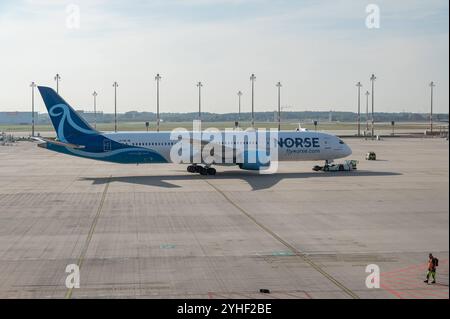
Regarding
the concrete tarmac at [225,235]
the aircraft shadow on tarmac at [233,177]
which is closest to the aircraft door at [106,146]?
the aircraft shadow on tarmac at [233,177]

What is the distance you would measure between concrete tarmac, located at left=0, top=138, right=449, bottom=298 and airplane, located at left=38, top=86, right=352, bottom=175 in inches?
102

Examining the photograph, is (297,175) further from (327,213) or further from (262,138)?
(327,213)

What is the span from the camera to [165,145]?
184 ft

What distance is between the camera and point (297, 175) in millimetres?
56312

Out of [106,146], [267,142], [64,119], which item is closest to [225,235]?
[106,146]

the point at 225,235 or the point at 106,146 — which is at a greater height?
the point at 106,146

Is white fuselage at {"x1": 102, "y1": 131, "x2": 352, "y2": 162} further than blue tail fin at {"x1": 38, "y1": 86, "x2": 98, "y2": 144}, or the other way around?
white fuselage at {"x1": 102, "y1": 131, "x2": 352, "y2": 162}

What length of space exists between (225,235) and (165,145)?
28.1 m

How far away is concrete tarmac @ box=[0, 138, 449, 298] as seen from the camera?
64.9 ft

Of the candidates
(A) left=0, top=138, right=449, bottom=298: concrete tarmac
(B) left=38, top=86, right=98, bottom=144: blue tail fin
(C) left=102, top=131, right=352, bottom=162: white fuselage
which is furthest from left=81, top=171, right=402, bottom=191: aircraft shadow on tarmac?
(B) left=38, top=86, right=98, bottom=144: blue tail fin

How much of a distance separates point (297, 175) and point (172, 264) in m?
34.3

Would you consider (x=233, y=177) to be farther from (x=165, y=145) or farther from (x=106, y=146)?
(x=106, y=146)

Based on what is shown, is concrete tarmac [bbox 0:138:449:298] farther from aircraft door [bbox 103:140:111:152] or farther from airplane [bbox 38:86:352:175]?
aircraft door [bbox 103:140:111:152]
